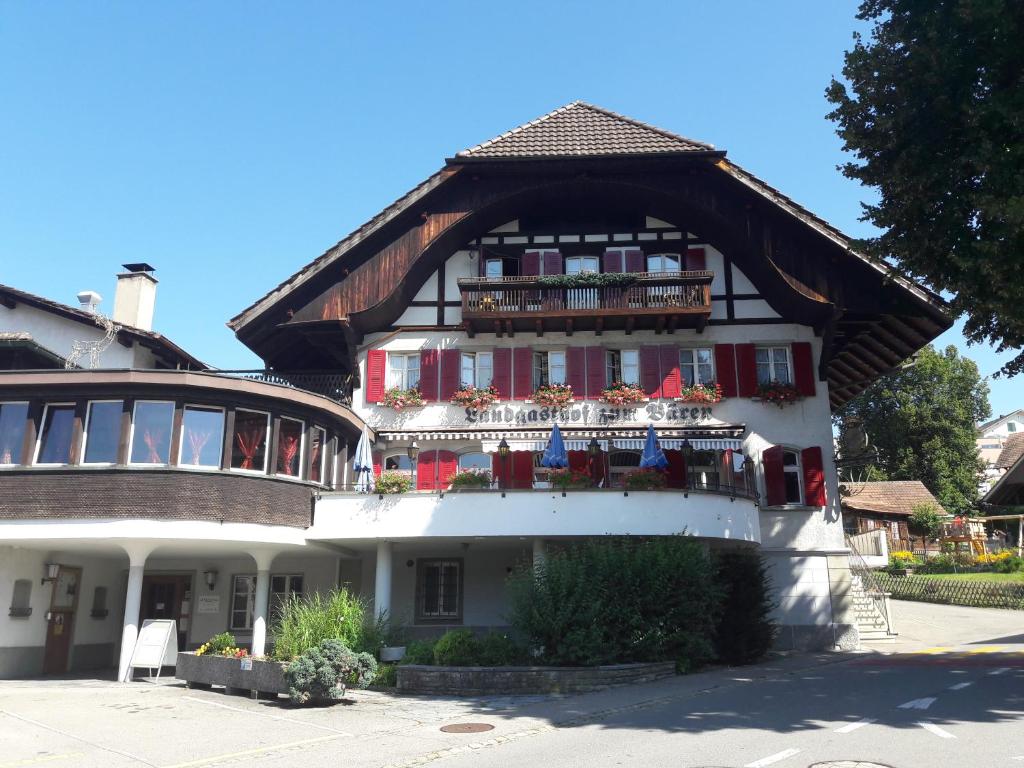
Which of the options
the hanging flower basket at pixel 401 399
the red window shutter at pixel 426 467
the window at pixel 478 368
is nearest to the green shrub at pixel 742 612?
the red window shutter at pixel 426 467

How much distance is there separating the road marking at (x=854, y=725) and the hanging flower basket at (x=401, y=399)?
15472mm

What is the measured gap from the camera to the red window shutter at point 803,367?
24.1m

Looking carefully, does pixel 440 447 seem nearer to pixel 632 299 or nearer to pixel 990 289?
pixel 632 299

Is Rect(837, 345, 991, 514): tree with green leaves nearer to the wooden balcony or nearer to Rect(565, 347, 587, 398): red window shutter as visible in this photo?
the wooden balcony

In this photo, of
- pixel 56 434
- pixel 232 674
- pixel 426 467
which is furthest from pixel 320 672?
pixel 426 467

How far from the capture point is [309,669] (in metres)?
14.1

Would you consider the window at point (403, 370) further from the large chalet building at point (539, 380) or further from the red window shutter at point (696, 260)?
the red window shutter at point (696, 260)

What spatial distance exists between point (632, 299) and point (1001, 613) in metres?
19.4

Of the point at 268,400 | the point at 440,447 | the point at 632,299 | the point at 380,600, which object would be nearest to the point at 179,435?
the point at 268,400

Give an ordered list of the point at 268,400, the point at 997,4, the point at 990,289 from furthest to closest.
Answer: the point at 268,400, the point at 990,289, the point at 997,4

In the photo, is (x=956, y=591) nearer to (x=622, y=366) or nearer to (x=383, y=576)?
(x=622, y=366)

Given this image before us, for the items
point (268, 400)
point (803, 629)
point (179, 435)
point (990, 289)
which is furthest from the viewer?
point (803, 629)

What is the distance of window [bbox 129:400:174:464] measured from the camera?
18094mm

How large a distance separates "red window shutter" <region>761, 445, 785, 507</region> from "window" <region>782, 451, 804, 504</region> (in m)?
0.43
